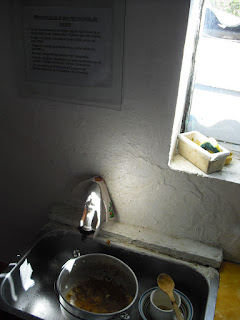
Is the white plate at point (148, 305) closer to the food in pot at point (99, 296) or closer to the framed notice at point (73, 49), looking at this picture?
the food in pot at point (99, 296)

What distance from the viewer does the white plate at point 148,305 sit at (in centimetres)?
105

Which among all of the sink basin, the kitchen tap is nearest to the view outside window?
the kitchen tap

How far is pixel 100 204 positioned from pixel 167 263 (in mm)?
363

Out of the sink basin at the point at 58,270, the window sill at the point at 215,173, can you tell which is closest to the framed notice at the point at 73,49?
the window sill at the point at 215,173

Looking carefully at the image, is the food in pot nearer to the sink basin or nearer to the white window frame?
the sink basin

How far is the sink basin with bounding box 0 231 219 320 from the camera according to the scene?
1.10 m

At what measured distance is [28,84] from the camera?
1.22 metres

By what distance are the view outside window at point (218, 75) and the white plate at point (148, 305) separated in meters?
0.66

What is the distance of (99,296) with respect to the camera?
1137 millimetres

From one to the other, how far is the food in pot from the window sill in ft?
1.74

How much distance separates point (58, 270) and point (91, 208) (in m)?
0.33

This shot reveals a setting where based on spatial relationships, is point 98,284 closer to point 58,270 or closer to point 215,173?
point 58,270

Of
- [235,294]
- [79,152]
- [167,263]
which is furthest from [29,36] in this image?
[235,294]

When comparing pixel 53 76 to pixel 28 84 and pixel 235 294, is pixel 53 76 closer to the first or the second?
pixel 28 84
